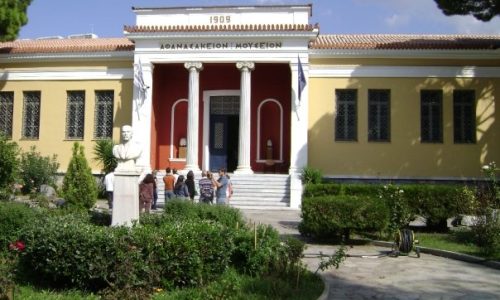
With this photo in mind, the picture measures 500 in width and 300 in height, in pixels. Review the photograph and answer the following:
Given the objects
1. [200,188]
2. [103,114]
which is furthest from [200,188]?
[103,114]

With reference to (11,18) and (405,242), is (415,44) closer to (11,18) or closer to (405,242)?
(405,242)

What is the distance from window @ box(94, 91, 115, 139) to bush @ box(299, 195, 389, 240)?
572 inches

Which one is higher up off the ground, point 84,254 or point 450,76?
point 450,76

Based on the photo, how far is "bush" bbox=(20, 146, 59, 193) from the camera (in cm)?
2255

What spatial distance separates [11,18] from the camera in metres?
21.8

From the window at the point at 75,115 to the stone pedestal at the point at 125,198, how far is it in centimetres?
1623

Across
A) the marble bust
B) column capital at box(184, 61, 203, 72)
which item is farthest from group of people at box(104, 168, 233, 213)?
the marble bust

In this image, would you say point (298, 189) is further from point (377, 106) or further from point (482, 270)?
point (482, 270)

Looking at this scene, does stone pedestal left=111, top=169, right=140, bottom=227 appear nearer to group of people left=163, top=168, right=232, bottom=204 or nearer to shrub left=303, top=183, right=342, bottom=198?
shrub left=303, top=183, right=342, bottom=198

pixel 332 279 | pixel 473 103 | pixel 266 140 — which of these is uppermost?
pixel 473 103

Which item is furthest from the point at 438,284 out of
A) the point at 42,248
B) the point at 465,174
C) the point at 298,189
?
the point at 465,174

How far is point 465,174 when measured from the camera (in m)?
23.3

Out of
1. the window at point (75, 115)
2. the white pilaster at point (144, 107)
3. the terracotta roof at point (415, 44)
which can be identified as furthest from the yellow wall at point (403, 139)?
the window at point (75, 115)

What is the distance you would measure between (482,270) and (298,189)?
11.9 metres
